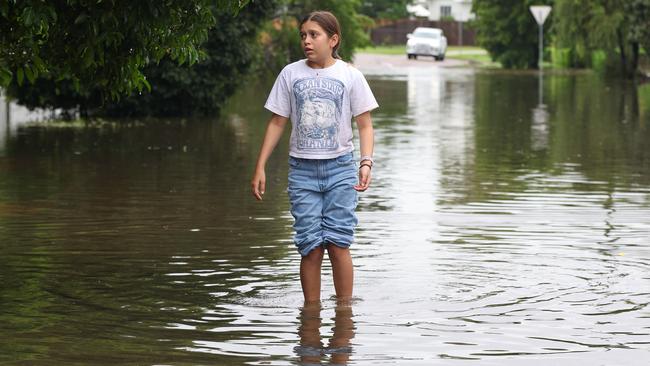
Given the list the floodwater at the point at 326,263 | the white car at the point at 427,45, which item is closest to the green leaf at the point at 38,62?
the floodwater at the point at 326,263

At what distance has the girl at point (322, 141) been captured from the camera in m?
7.90

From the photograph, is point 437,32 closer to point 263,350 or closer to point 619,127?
point 619,127

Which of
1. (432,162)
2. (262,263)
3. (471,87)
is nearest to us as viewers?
(262,263)

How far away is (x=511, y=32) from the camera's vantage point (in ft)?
208

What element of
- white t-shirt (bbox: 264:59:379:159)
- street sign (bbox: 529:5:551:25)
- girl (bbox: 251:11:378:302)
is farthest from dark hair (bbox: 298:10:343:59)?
street sign (bbox: 529:5:551:25)

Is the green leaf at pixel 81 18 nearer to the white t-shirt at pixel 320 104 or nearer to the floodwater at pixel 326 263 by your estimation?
the white t-shirt at pixel 320 104

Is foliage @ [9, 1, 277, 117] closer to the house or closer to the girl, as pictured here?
the girl

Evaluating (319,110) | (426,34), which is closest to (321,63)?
(319,110)

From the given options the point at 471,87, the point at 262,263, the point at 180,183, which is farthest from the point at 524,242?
the point at 471,87

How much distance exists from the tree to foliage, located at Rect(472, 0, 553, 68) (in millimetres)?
53125

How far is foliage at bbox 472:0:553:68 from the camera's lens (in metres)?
62.5

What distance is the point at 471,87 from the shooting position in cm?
4169

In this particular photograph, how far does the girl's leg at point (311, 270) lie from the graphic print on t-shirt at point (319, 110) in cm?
56

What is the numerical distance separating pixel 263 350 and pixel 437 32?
6760 centimetres
